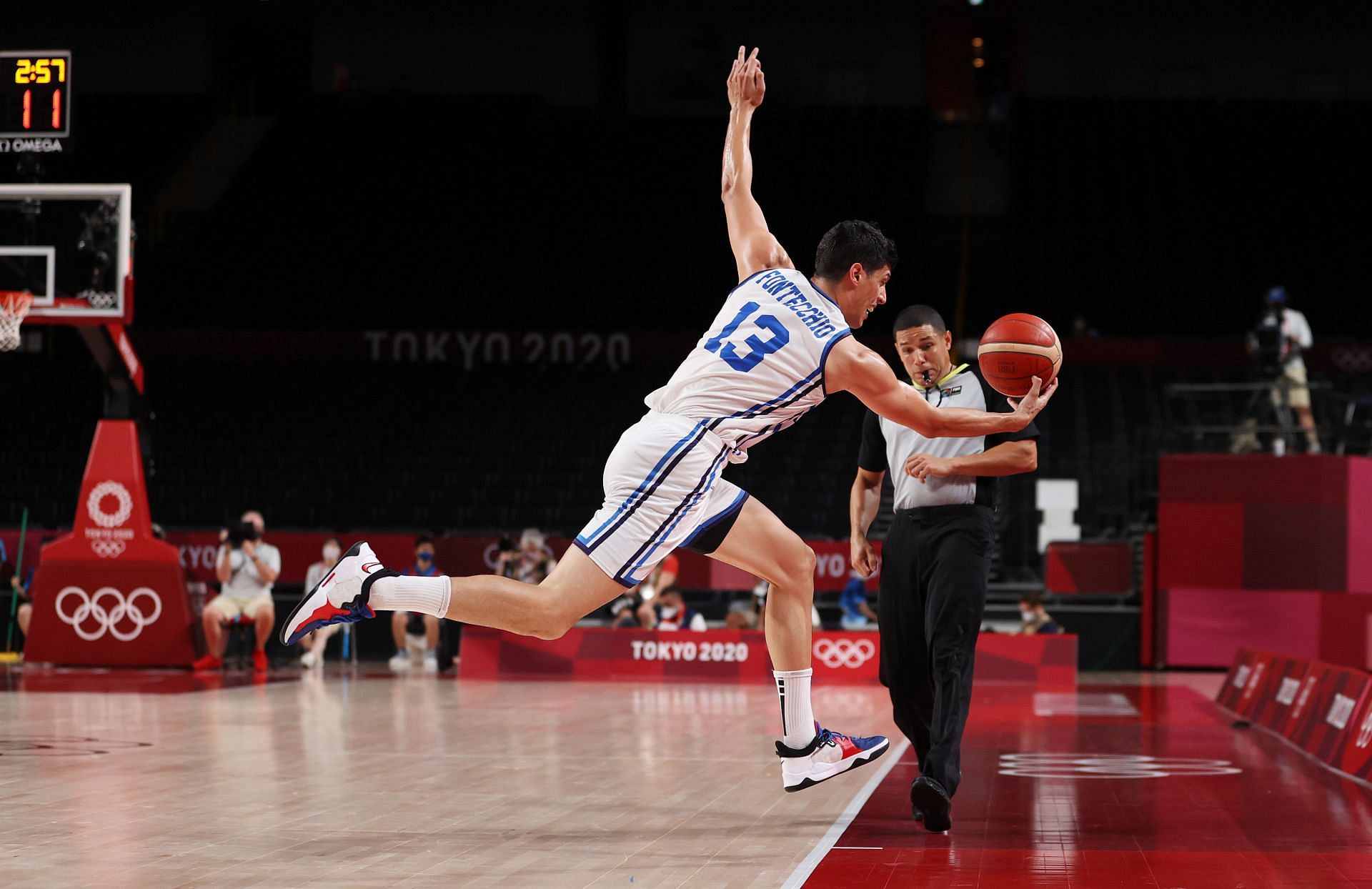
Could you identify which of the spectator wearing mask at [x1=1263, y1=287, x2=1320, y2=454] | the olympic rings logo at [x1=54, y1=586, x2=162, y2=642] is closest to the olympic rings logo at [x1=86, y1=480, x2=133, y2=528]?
the olympic rings logo at [x1=54, y1=586, x2=162, y2=642]

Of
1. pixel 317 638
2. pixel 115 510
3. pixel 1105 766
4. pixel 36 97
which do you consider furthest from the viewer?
Result: pixel 317 638

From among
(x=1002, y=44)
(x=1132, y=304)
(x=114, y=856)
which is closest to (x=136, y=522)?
(x=114, y=856)

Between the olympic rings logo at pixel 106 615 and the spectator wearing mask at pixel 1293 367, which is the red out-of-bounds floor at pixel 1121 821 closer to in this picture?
the spectator wearing mask at pixel 1293 367

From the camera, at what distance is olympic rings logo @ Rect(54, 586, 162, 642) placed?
47.4ft

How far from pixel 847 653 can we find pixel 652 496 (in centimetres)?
970

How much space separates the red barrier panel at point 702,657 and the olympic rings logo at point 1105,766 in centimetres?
600

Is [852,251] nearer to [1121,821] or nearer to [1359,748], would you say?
[1121,821]

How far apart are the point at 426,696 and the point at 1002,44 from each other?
2161 centimetres

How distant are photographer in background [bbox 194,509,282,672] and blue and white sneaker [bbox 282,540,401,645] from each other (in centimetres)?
1007

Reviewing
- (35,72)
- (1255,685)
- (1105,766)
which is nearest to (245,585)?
(35,72)

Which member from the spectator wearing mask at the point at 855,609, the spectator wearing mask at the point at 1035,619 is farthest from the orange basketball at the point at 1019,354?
the spectator wearing mask at the point at 855,609

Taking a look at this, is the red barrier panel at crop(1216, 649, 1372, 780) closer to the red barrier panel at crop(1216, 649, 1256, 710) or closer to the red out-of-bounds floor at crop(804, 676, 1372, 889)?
the red barrier panel at crop(1216, 649, 1256, 710)

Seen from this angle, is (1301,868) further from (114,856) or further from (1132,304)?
(1132,304)

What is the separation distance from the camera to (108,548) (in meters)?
14.4
